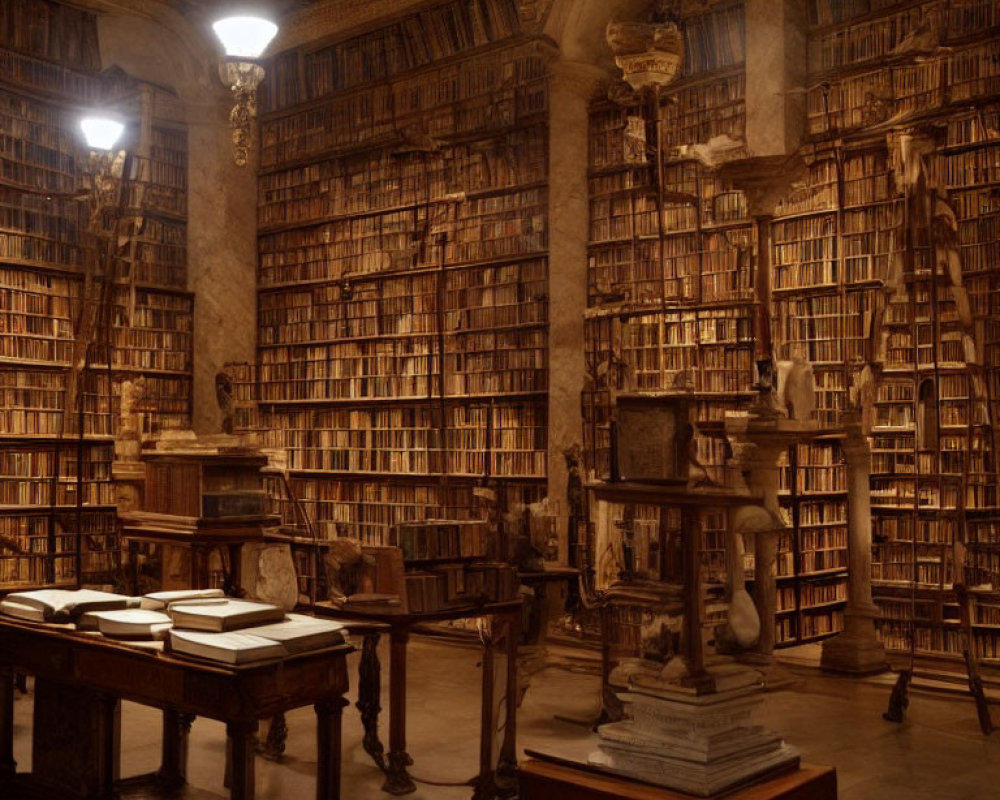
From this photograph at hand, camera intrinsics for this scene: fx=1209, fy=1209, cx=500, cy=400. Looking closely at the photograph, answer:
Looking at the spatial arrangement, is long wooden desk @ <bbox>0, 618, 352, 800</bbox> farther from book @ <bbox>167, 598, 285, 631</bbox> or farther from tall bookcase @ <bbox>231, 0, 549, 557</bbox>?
tall bookcase @ <bbox>231, 0, 549, 557</bbox>

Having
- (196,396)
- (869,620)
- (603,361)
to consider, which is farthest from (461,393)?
(869,620)

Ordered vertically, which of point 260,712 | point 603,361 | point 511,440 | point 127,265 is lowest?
point 260,712

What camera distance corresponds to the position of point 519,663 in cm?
614

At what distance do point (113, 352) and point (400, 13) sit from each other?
382 cm

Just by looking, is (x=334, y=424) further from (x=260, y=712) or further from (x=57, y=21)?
(x=260, y=712)

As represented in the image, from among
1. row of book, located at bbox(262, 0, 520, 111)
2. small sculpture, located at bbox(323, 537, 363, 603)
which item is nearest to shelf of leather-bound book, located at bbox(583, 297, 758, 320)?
row of book, located at bbox(262, 0, 520, 111)

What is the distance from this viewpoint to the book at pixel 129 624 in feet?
13.1

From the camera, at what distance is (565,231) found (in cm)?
908

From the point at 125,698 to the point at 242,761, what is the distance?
21.4 inches

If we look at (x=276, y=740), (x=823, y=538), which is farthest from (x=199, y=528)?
(x=823, y=538)

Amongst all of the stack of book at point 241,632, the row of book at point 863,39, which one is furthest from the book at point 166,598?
the row of book at point 863,39

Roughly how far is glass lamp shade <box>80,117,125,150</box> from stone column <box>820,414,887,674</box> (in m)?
5.20

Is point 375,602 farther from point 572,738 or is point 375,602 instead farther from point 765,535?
point 765,535

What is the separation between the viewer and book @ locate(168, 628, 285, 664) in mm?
3570
